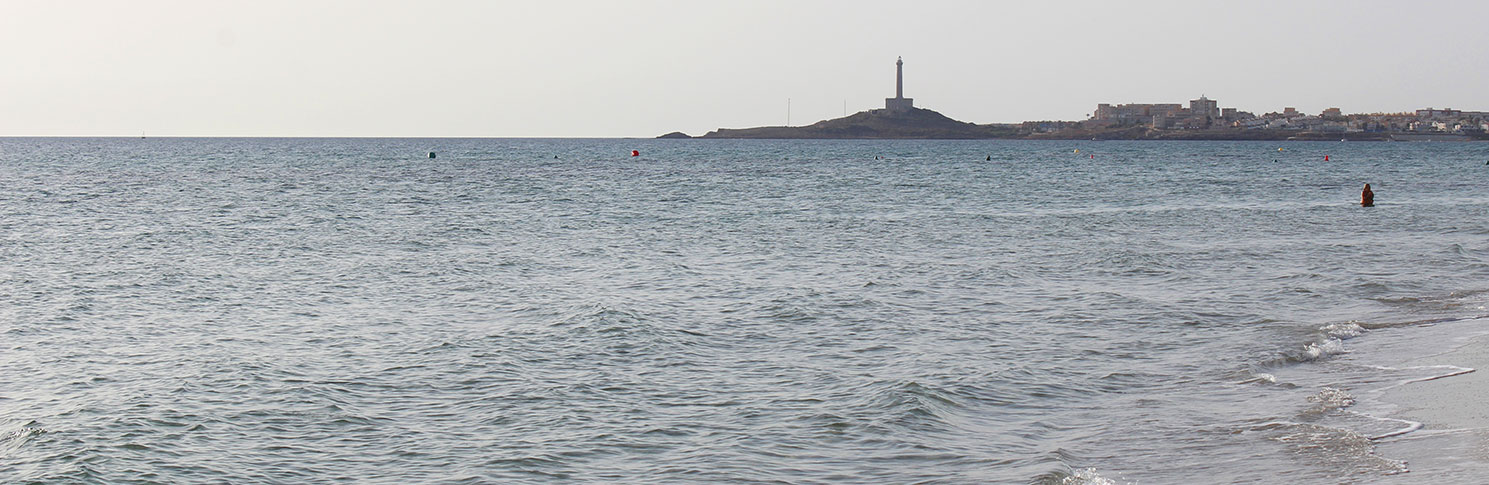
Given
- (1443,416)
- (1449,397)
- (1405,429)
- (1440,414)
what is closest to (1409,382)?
(1449,397)

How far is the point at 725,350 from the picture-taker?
17.4 metres

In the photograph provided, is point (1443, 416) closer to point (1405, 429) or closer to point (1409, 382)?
point (1405, 429)

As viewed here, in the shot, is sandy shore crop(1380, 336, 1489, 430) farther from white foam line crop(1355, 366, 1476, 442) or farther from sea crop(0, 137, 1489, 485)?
sea crop(0, 137, 1489, 485)

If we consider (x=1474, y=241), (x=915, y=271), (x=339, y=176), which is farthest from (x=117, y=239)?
(x=339, y=176)

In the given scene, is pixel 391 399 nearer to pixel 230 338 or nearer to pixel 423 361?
pixel 423 361

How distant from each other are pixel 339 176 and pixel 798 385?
72584 millimetres

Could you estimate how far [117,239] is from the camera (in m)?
35.3

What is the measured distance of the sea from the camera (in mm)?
11648

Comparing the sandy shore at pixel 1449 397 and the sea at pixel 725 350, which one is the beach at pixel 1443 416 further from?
the sea at pixel 725 350

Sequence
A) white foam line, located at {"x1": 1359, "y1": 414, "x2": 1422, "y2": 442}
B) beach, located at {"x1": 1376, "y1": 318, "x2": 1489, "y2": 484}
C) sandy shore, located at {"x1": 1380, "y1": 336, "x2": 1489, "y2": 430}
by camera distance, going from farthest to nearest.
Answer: sandy shore, located at {"x1": 1380, "y1": 336, "x2": 1489, "y2": 430} → white foam line, located at {"x1": 1359, "y1": 414, "x2": 1422, "y2": 442} → beach, located at {"x1": 1376, "y1": 318, "x2": 1489, "y2": 484}

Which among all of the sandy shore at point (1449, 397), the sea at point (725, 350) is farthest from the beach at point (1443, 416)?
the sea at point (725, 350)

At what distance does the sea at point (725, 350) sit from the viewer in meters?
11.6

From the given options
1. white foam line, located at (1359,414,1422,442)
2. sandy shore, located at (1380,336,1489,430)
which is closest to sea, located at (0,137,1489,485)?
white foam line, located at (1359,414,1422,442)

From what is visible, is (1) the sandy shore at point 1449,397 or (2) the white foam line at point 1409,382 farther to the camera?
(1) the sandy shore at point 1449,397
